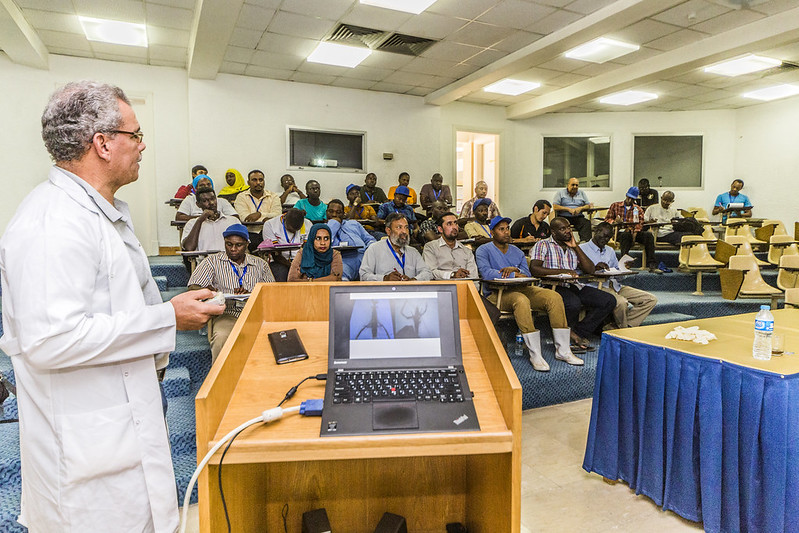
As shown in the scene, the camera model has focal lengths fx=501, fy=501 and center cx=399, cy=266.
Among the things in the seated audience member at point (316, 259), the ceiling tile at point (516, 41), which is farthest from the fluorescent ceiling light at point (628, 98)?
the seated audience member at point (316, 259)

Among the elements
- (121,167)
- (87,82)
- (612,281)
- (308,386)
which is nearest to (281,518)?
(308,386)

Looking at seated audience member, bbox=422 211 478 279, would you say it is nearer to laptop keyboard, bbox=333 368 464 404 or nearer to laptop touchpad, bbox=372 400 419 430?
laptop keyboard, bbox=333 368 464 404

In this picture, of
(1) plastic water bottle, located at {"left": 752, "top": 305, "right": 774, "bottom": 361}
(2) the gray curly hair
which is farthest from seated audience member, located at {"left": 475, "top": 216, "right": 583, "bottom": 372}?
(2) the gray curly hair

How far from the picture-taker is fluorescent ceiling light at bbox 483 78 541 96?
7973 mm

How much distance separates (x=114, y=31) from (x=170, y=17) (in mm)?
925

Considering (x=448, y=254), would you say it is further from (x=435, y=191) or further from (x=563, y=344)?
(x=435, y=191)

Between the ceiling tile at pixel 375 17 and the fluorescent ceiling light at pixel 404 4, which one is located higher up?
the fluorescent ceiling light at pixel 404 4

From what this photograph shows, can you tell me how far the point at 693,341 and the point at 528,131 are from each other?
800cm

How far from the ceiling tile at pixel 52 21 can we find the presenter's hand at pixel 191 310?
19.0ft

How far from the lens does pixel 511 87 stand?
27.0 feet

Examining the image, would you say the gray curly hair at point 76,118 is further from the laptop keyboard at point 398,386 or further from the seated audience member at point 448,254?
the seated audience member at point 448,254

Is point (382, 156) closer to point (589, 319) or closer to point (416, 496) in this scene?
point (589, 319)

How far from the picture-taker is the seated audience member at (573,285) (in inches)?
179

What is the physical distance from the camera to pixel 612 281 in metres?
5.04
